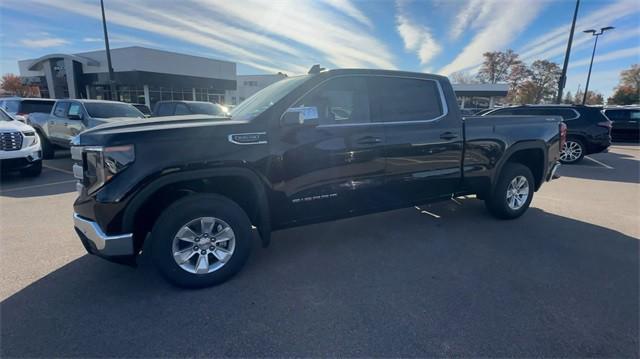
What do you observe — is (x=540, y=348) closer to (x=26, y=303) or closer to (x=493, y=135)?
(x=493, y=135)

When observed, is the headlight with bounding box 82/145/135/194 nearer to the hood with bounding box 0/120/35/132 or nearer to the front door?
the front door

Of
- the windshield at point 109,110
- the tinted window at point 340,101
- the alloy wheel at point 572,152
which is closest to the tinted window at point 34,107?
the windshield at point 109,110

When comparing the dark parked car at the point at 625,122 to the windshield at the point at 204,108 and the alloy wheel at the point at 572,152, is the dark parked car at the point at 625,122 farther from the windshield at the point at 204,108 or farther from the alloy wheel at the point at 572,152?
the windshield at the point at 204,108

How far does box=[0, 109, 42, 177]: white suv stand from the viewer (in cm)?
682

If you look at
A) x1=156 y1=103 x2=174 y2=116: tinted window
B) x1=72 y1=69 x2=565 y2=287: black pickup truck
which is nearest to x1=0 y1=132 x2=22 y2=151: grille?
x1=156 y1=103 x2=174 y2=116: tinted window

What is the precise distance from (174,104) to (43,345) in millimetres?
10005

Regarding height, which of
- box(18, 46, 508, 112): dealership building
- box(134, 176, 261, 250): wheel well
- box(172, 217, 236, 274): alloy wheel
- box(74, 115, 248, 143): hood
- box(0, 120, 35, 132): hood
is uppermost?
box(18, 46, 508, 112): dealership building

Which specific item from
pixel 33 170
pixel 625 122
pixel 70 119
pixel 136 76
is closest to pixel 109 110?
pixel 70 119

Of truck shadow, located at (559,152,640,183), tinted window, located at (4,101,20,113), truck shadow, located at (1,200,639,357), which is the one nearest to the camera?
truck shadow, located at (1,200,639,357)

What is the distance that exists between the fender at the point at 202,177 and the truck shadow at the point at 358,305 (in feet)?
1.94

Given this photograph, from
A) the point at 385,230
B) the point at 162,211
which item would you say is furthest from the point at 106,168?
the point at 385,230

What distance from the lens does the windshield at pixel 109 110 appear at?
9227 mm

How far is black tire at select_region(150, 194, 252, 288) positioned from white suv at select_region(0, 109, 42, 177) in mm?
6552

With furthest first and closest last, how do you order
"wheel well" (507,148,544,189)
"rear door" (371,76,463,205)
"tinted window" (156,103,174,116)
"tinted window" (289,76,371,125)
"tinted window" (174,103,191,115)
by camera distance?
"tinted window" (156,103,174,116) < "tinted window" (174,103,191,115) < "wheel well" (507,148,544,189) < "rear door" (371,76,463,205) < "tinted window" (289,76,371,125)
